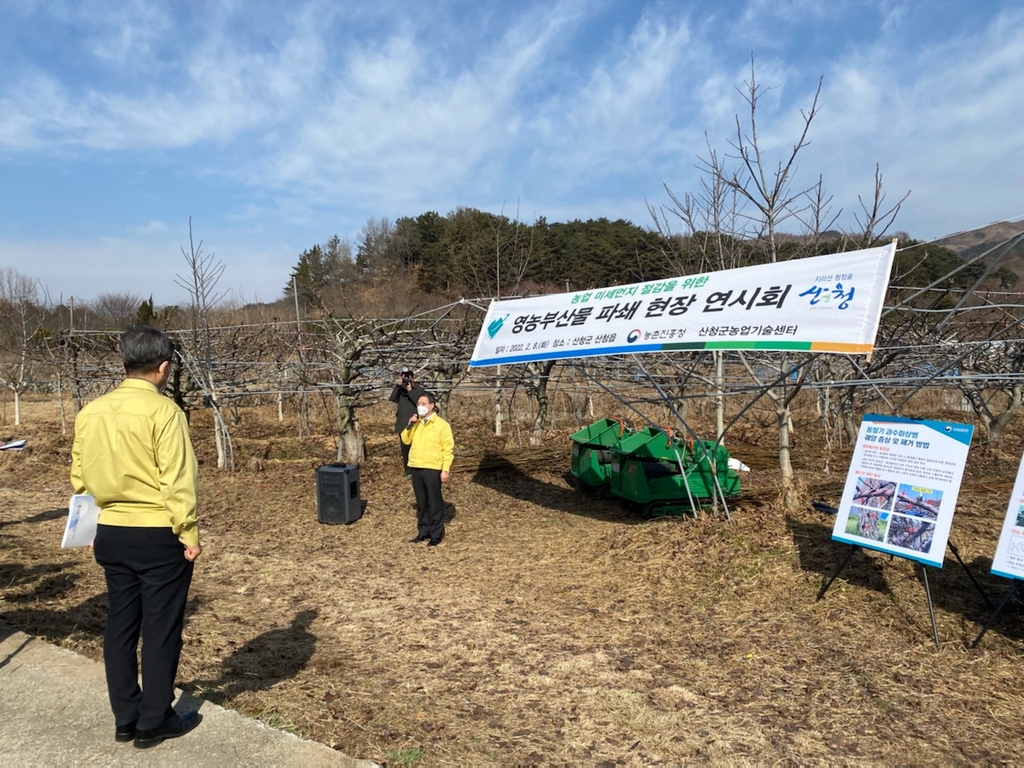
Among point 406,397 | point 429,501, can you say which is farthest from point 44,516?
point 429,501

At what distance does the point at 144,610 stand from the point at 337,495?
595cm

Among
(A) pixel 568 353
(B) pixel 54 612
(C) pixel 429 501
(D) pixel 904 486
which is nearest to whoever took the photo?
(D) pixel 904 486

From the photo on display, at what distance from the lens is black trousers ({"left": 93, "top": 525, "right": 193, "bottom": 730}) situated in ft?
9.57

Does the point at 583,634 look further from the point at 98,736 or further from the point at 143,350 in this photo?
the point at 143,350

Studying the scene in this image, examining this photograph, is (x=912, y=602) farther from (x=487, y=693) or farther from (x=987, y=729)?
(x=487, y=693)

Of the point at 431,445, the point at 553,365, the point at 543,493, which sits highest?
the point at 553,365

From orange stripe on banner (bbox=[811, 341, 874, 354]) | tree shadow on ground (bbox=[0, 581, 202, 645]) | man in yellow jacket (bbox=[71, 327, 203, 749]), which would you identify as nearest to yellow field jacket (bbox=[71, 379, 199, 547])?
man in yellow jacket (bbox=[71, 327, 203, 749])

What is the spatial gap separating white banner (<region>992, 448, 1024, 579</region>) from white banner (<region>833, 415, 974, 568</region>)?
30 cm

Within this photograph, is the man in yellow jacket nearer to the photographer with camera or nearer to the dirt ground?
the dirt ground

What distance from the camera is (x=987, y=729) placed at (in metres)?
3.73

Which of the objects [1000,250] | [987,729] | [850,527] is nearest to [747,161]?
[1000,250]

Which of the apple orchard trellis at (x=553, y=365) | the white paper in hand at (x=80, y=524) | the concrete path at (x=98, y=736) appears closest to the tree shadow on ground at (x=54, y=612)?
the concrete path at (x=98, y=736)

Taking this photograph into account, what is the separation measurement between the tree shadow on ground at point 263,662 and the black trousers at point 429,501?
2.27 m

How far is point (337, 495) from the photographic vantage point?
8.85 m
